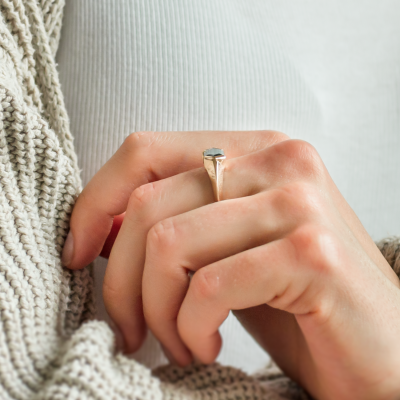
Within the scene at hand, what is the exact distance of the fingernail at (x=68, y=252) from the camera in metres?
0.49

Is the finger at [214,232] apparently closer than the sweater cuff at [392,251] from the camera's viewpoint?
Yes

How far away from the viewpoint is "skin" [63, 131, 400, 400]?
1.37 feet

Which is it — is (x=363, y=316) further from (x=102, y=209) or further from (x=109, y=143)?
(x=109, y=143)

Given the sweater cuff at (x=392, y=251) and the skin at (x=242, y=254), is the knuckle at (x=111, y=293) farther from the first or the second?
the sweater cuff at (x=392, y=251)

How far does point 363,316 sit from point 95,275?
361mm

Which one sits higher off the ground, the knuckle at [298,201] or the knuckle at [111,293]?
the knuckle at [298,201]

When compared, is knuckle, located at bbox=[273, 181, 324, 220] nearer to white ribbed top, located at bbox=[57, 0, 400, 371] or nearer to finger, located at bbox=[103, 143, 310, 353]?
finger, located at bbox=[103, 143, 310, 353]

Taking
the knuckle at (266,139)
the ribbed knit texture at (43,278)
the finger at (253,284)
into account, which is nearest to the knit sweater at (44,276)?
the ribbed knit texture at (43,278)

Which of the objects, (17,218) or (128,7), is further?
(128,7)

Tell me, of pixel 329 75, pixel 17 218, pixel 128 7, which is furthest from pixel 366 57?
pixel 17 218

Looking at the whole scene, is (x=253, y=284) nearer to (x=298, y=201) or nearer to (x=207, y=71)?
(x=298, y=201)

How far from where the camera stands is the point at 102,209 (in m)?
0.49

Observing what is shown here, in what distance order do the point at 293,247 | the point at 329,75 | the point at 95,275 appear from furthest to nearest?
the point at 329,75 < the point at 95,275 < the point at 293,247

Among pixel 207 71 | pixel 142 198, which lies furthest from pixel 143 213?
pixel 207 71
